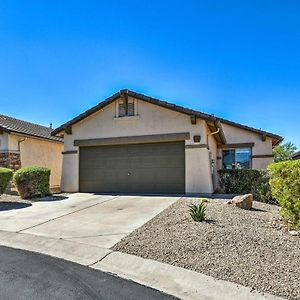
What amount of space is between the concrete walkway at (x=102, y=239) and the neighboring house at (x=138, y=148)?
293 centimetres

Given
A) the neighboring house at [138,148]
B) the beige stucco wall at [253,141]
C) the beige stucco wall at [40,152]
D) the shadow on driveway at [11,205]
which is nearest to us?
the shadow on driveway at [11,205]

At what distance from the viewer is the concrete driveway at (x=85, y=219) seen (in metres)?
6.49

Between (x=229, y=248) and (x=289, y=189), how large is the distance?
2.53m

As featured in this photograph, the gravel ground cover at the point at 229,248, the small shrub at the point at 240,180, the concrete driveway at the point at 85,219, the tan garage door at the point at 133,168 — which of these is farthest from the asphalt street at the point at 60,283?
the small shrub at the point at 240,180

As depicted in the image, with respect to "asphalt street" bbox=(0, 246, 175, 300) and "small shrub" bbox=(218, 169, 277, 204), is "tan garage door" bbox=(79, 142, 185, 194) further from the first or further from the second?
"asphalt street" bbox=(0, 246, 175, 300)

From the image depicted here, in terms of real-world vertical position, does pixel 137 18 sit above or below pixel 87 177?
above

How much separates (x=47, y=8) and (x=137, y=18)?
3.17 meters

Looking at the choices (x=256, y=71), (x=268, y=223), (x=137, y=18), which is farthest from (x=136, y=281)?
(x=256, y=71)

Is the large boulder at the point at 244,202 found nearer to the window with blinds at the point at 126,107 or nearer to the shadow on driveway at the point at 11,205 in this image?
the window with blinds at the point at 126,107

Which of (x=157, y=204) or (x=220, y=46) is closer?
(x=157, y=204)

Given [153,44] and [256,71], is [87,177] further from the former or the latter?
[256,71]

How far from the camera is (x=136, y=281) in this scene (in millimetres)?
4289

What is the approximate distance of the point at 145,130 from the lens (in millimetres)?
14383

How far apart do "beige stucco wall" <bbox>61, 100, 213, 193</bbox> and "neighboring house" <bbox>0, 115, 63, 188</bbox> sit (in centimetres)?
351
